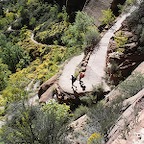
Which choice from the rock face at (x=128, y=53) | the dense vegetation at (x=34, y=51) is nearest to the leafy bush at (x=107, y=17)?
the dense vegetation at (x=34, y=51)

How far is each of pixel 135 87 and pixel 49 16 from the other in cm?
4912

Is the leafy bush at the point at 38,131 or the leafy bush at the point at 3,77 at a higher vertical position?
the leafy bush at the point at 38,131

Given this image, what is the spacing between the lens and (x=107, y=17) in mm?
35125

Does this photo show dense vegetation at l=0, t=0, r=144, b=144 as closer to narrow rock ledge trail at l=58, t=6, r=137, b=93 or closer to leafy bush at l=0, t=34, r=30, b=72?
leafy bush at l=0, t=34, r=30, b=72

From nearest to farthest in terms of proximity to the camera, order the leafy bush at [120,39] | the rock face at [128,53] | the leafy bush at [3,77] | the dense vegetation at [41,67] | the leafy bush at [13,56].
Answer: the dense vegetation at [41,67], the rock face at [128,53], the leafy bush at [120,39], the leafy bush at [3,77], the leafy bush at [13,56]

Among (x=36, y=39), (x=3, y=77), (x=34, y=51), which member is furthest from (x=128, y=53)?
(x=36, y=39)

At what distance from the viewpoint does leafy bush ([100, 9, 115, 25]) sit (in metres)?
35.0

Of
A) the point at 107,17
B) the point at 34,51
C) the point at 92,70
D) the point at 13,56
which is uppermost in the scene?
the point at 92,70

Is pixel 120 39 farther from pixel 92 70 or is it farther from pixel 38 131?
pixel 38 131

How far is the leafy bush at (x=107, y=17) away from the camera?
3500cm

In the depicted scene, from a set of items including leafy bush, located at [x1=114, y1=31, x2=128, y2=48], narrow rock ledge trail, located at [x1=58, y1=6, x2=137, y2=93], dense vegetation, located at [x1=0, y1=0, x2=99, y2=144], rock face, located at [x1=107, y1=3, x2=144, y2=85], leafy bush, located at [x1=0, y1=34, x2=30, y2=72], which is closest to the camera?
dense vegetation, located at [x1=0, y1=0, x2=99, y2=144]

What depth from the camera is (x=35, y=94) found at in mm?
34500

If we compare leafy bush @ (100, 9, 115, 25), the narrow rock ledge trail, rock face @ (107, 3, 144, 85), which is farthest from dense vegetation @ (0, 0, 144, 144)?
the narrow rock ledge trail

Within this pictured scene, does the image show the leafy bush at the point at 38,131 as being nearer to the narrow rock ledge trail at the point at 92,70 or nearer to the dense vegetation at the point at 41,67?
the dense vegetation at the point at 41,67
